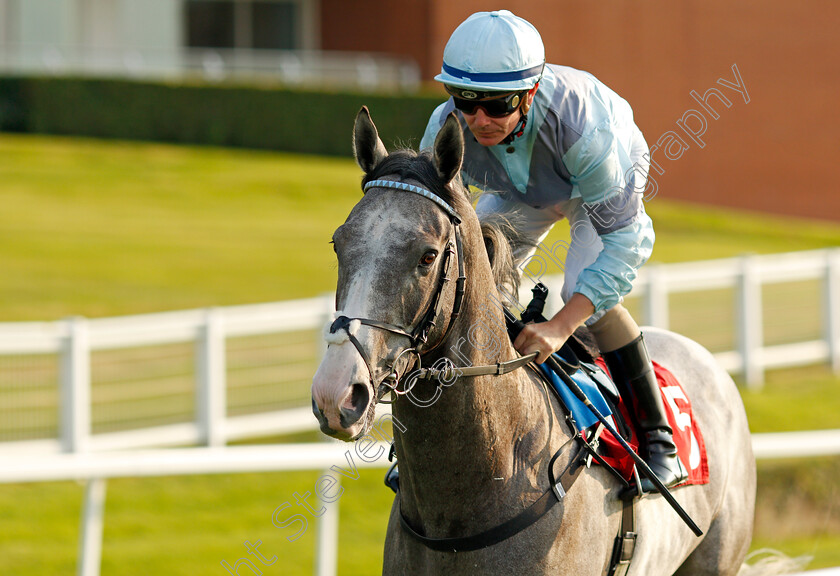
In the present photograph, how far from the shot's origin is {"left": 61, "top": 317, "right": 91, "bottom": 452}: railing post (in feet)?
21.6

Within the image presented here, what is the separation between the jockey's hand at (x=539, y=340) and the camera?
2.69m

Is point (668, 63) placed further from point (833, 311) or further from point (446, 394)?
point (446, 394)

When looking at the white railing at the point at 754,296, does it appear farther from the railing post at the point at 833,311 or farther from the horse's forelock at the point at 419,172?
the horse's forelock at the point at 419,172

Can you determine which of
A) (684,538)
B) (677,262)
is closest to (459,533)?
(684,538)

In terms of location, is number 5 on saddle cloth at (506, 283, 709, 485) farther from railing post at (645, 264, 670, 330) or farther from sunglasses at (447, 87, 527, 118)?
railing post at (645, 264, 670, 330)

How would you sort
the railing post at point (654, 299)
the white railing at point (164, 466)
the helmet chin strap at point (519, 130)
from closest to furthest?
the helmet chin strap at point (519, 130)
the white railing at point (164, 466)
the railing post at point (654, 299)

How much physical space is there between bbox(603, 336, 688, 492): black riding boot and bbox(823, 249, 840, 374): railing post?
7726 millimetres

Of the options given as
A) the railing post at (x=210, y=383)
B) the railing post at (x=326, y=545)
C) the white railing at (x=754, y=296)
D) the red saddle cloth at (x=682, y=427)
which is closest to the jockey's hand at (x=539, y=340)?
the red saddle cloth at (x=682, y=427)

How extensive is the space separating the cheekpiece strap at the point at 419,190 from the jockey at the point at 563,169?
12.4 inches

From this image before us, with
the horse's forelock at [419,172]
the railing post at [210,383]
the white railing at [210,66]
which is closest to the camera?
the horse's forelock at [419,172]

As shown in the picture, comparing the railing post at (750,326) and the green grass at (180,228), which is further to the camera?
the green grass at (180,228)

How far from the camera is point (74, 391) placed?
6566 mm

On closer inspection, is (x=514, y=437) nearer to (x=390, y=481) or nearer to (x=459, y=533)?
(x=459, y=533)

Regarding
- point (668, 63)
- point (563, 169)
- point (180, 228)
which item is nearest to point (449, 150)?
point (563, 169)
